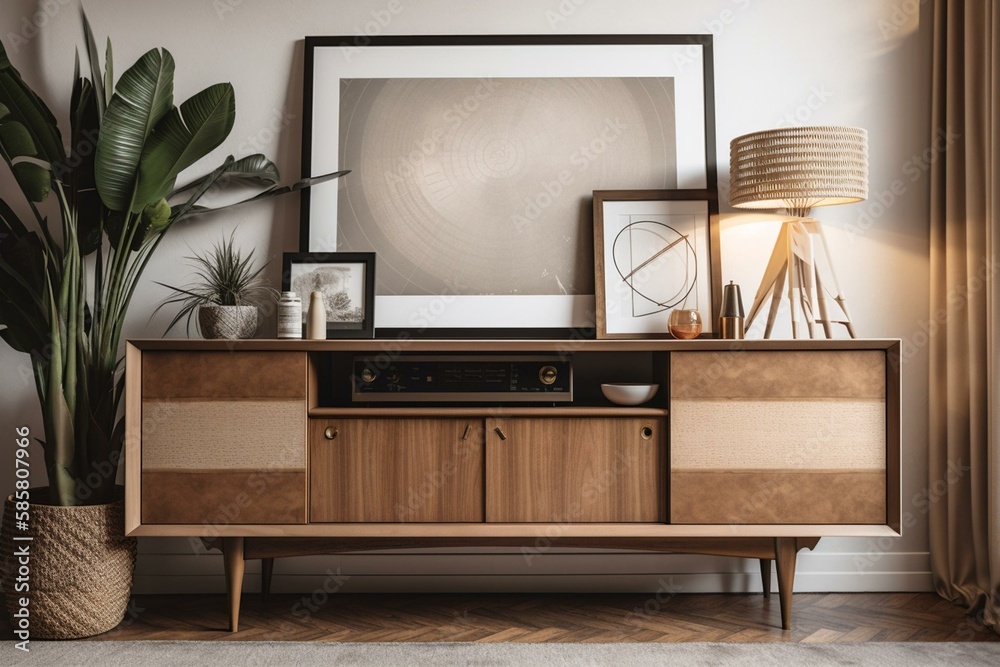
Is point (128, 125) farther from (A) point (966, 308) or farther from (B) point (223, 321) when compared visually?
(A) point (966, 308)

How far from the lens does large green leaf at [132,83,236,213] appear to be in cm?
206

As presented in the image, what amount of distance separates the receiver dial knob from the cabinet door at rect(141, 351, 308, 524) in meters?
0.74

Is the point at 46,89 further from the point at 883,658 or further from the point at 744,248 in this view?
the point at 883,658

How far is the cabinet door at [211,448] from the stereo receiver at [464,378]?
282mm

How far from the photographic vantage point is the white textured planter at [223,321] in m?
2.14

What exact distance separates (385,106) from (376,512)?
1.38 m

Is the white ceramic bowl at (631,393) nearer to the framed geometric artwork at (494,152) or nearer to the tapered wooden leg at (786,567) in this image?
the framed geometric artwork at (494,152)

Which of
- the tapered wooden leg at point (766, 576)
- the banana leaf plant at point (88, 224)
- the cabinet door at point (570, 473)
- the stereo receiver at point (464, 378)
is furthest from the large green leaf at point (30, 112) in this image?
the tapered wooden leg at point (766, 576)

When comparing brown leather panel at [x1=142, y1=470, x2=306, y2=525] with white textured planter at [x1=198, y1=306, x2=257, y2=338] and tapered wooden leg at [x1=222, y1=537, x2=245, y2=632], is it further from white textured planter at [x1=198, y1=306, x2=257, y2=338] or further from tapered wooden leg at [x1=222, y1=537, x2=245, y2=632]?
white textured planter at [x1=198, y1=306, x2=257, y2=338]

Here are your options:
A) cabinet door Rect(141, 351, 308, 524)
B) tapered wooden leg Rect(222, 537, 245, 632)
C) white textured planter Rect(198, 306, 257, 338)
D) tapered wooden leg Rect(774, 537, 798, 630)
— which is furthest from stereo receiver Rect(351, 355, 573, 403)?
tapered wooden leg Rect(774, 537, 798, 630)

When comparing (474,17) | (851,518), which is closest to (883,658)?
(851,518)

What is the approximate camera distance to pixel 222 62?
2469 mm

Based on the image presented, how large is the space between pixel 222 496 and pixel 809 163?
199 centimetres

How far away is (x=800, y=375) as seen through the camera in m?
2.03
